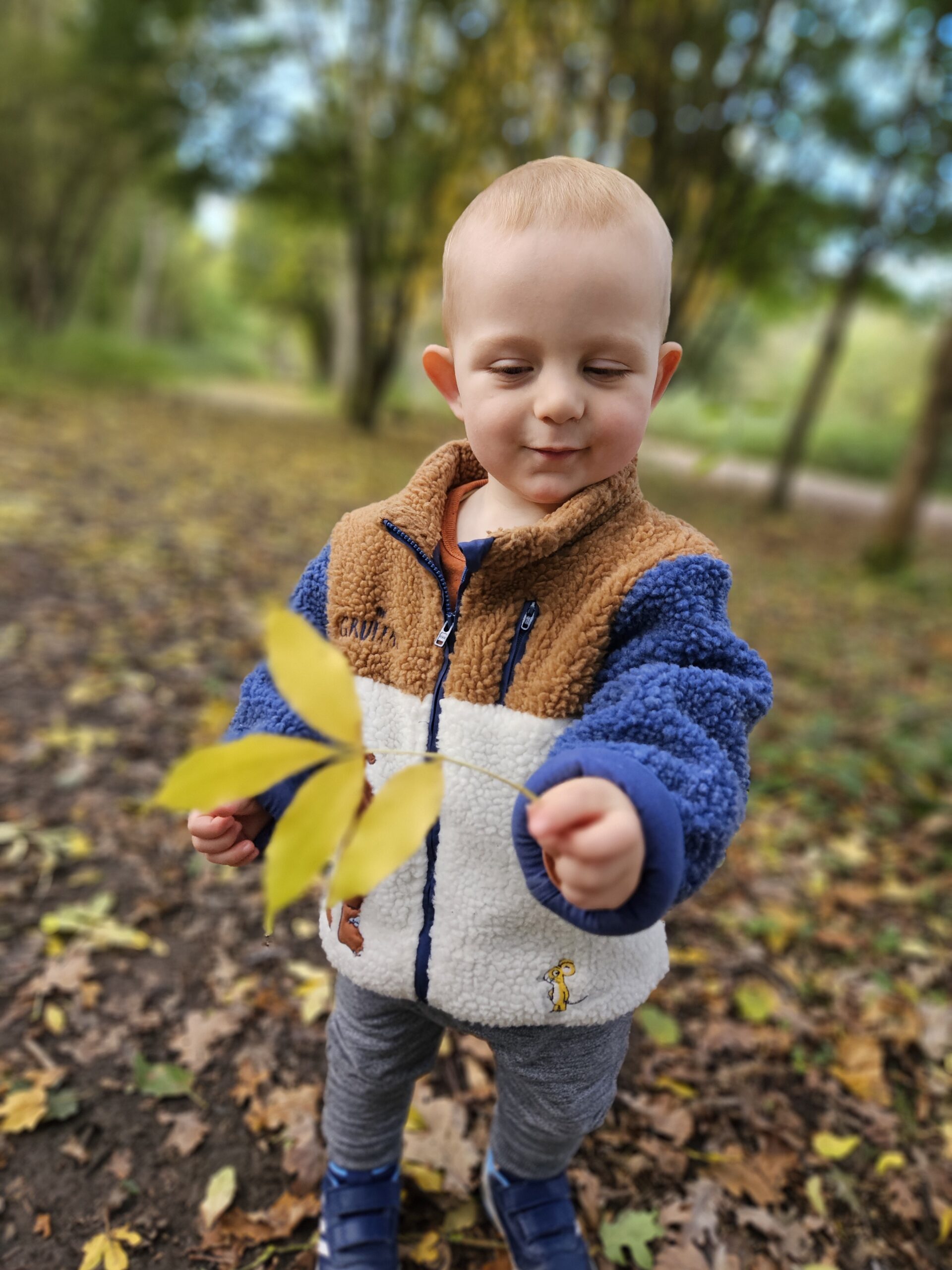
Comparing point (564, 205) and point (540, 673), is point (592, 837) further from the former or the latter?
point (564, 205)

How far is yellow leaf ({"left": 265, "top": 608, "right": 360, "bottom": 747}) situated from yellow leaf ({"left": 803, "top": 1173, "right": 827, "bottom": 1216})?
74.8 inches

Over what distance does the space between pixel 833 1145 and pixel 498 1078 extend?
44.3 inches

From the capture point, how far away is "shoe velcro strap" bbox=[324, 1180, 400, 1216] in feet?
5.08

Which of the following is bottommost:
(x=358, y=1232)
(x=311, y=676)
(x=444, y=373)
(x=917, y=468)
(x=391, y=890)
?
(x=917, y=468)

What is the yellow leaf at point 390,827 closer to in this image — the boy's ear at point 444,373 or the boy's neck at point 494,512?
the boy's neck at point 494,512

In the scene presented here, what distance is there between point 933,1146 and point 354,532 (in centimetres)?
212

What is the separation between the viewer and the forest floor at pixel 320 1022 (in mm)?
1736

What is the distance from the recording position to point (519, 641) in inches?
44.9

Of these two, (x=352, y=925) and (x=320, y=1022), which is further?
(x=320, y=1022)

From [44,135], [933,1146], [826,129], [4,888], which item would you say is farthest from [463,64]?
[933,1146]

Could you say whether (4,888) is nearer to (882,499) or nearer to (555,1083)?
(555,1083)

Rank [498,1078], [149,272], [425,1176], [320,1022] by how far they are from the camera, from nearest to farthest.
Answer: [498,1078], [425,1176], [320,1022], [149,272]

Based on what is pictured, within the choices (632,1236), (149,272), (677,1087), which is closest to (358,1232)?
(632,1236)

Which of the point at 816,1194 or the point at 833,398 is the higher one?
the point at 816,1194
